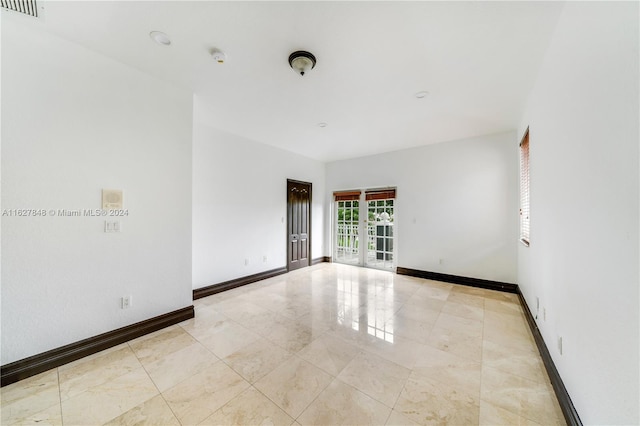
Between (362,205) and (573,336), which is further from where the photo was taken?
(362,205)

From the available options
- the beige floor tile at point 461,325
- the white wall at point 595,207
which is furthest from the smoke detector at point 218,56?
the beige floor tile at point 461,325

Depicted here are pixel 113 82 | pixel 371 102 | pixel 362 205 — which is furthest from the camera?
pixel 362 205

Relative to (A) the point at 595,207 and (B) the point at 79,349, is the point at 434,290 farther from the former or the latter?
(B) the point at 79,349

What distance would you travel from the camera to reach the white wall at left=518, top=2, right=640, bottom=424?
944mm

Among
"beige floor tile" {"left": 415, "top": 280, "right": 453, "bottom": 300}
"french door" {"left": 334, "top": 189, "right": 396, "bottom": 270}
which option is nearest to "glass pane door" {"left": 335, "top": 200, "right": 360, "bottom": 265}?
"french door" {"left": 334, "top": 189, "right": 396, "bottom": 270}

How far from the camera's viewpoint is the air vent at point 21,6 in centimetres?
165

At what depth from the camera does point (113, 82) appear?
7.43 ft

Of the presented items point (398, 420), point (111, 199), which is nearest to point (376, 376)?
point (398, 420)

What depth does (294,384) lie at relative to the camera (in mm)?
1784

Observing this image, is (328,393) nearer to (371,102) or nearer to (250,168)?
(371,102)

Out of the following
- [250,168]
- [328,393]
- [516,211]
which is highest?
[250,168]

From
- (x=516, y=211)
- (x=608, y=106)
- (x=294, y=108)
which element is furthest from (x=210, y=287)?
(x=516, y=211)

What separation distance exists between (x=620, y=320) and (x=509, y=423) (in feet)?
3.29

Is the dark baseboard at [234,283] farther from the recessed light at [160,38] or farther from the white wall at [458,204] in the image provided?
the recessed light at [160,38]
